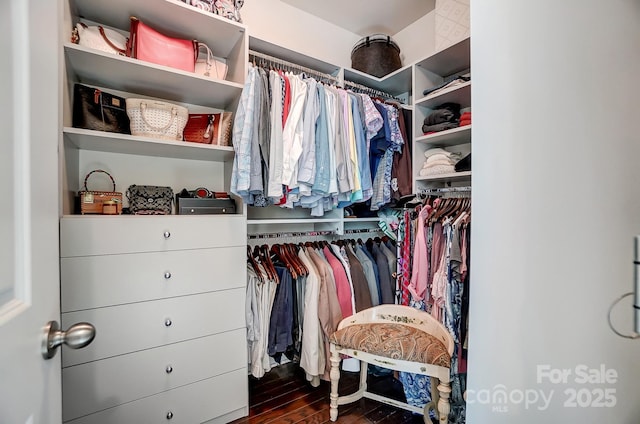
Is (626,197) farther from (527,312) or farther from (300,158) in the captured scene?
(300,158)

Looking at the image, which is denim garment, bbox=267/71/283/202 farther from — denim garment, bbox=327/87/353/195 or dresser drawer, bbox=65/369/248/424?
dresser drawer, bbox=65/369/248/424

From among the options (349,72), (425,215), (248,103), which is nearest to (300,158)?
(248,103)

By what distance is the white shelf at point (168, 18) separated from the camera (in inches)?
50.6

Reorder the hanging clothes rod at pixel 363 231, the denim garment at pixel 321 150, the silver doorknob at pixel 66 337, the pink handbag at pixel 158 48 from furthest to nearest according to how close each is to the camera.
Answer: the hanging clothes rod at pixel 363 231
the denim garment at pixel 321 150
the pink handbag at pixel 158 48
the silver doorknob at pixel 66 337

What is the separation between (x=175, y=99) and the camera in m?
1.62

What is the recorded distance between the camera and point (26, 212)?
430mm

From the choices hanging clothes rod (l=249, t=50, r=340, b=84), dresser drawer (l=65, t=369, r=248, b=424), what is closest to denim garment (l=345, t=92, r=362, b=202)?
hanging clothes rod (l=249, t=50, r=340, b=84)

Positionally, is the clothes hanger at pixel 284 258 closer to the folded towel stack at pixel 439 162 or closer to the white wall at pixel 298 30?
the folded towel stack at pixel 439 162

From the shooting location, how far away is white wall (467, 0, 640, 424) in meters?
0.43

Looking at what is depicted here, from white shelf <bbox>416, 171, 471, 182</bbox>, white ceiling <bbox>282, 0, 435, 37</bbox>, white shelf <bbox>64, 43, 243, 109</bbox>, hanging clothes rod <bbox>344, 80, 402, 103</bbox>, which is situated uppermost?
white ceiling <bbox>282, 0, 435, 37</bbox>

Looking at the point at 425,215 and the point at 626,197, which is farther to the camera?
the point at 425,215

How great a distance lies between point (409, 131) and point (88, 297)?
2.02 metres

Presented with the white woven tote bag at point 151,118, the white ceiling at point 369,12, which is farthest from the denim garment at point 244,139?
the white ceiling at point 369,12

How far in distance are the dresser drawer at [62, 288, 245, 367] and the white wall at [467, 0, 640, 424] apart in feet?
3.80
